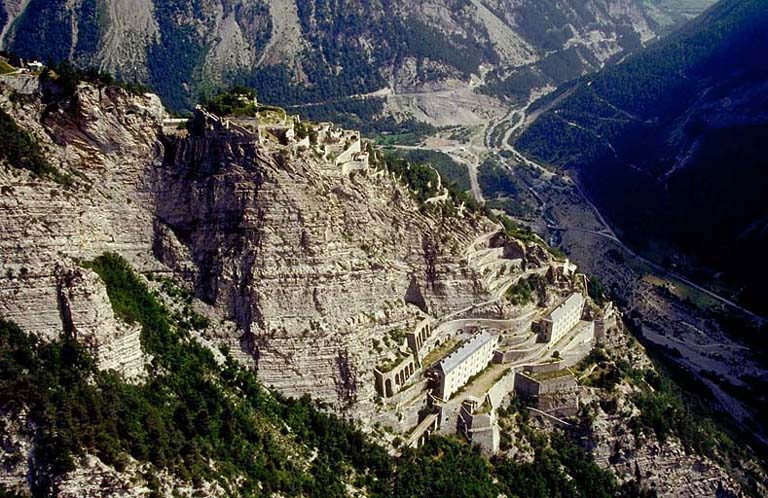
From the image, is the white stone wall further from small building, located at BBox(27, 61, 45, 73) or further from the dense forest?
small building, located at BBox(27, 61, 45, 73)

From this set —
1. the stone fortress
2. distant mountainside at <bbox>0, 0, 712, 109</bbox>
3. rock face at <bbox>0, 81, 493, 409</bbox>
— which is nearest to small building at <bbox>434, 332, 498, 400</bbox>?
the stone fortress

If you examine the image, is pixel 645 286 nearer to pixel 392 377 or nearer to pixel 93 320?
pixel 392 377

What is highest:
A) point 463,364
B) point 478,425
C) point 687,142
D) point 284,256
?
point 687,142

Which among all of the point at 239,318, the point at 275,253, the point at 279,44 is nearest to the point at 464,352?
the point at 275,253

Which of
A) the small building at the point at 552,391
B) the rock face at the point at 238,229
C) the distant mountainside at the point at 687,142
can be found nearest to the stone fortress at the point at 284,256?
the rock face at the point at 238,229

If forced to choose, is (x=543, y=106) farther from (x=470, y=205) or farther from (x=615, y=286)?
(x=470, y=205)

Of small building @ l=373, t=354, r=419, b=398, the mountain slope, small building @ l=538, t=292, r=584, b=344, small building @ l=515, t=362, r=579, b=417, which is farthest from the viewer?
small building @ l=538, t=292, r=584, b=344
